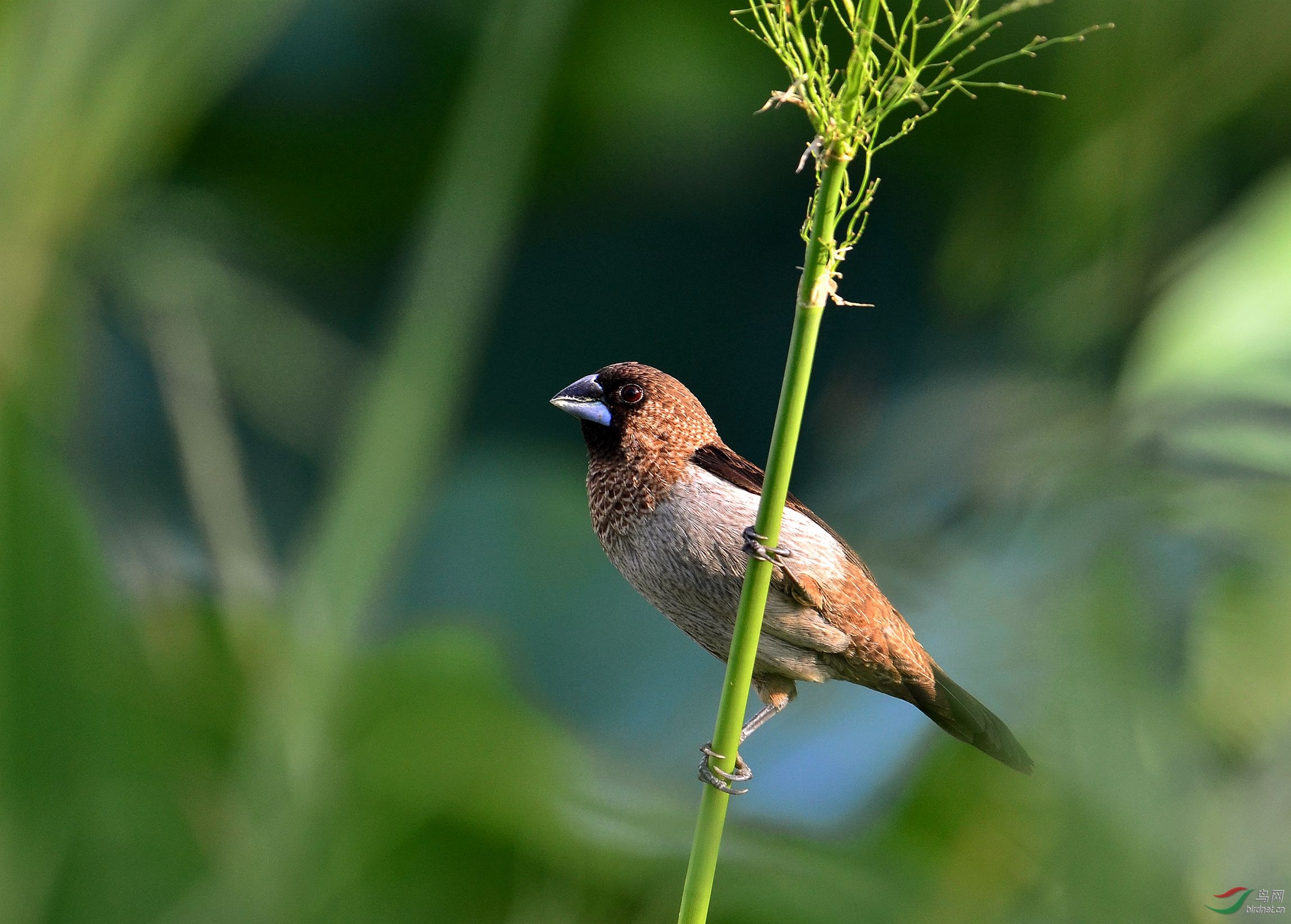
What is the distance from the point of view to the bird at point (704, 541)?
70cm

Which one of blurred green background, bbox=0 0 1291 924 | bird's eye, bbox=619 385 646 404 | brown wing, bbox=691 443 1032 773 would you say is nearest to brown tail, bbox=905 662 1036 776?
brown wing, bbox=691 443 1032 773

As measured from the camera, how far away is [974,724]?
2.09 feet

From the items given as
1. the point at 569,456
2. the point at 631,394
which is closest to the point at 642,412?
the point at 631,394

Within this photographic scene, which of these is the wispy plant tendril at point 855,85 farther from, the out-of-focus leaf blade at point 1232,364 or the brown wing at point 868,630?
the out-of-focus leaf blade at point 1232,364

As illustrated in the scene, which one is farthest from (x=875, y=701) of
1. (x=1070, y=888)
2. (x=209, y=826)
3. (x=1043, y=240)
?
(x=1043, y=240)

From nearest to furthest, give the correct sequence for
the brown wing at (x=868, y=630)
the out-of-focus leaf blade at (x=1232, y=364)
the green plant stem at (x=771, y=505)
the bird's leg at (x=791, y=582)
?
the green plant stem at (x=771, y=505)
the bird's leg at (x=791, y=582)
the brown wing at (x=868, y=630)
the out-of-focus leaf blade at (x=1232, y=364)

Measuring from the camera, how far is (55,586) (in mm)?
1079

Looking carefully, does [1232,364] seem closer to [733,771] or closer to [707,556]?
[707,556]

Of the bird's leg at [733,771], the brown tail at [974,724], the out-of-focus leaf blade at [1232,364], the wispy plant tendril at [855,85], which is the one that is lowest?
the bird's leg at [733,771]

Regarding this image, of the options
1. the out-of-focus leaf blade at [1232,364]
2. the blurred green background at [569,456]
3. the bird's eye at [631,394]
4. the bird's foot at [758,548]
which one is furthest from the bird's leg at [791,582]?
the out-of-focus leaf blade at [1232,364]

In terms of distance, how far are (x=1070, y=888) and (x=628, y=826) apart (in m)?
0.50

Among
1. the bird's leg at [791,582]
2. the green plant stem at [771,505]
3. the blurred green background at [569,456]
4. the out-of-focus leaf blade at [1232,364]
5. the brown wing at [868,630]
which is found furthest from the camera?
the out-of-focus leaf blade at [1232,364]

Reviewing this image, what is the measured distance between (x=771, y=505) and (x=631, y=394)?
0.23m

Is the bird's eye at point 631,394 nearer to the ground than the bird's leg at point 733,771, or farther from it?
farther from it
